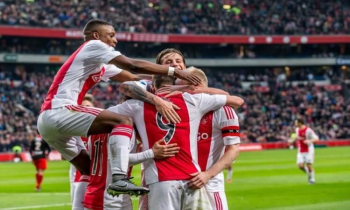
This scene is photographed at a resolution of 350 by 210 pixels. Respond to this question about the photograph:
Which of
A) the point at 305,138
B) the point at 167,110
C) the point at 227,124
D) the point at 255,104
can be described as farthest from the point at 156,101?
the point at 255,104

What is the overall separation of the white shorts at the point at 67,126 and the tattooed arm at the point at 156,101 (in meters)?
1.13

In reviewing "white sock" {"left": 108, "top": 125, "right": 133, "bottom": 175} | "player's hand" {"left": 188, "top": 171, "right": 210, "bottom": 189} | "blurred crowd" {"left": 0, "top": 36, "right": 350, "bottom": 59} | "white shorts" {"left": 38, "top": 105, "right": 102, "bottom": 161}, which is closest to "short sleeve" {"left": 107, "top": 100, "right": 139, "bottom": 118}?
"white sock" {"left": 108, "top": 125, "right": 133, "bottom": 175}

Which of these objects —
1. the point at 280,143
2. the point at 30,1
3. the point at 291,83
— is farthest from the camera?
the point at 291,83

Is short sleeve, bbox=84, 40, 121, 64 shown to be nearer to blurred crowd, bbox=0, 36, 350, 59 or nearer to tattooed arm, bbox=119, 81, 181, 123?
tattooed arm, bbox=119, 81, 181, 123

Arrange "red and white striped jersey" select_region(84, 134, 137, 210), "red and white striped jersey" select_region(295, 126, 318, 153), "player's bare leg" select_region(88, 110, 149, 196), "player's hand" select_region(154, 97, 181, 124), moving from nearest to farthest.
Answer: "player's hand" select_region(154, 97, 181, 124), "player's bare leg" select_region(88, 110, 149, 196), "red and white striped jersey" select_region(84, 134, 137, 210), "red and white striped jersey" select_region(295, 126, 318, 153)

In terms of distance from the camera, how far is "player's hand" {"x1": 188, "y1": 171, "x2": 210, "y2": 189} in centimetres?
605

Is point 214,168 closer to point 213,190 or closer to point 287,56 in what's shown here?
point 213,190

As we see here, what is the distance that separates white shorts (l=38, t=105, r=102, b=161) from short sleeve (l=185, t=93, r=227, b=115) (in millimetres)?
1624

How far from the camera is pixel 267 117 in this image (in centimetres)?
5862

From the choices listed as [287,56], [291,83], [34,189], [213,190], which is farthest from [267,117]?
[213,190]

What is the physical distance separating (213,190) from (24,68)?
178 feet

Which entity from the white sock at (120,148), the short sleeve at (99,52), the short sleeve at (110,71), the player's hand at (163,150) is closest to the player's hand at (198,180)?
the player's hand at (163,150)

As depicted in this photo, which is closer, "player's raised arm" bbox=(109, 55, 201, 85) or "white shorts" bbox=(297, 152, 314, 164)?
"player's raised arm" bbox=(109, 55, 201, 85)

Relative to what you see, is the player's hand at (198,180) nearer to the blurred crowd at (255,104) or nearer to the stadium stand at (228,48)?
the blurred crowd at (255,104)
